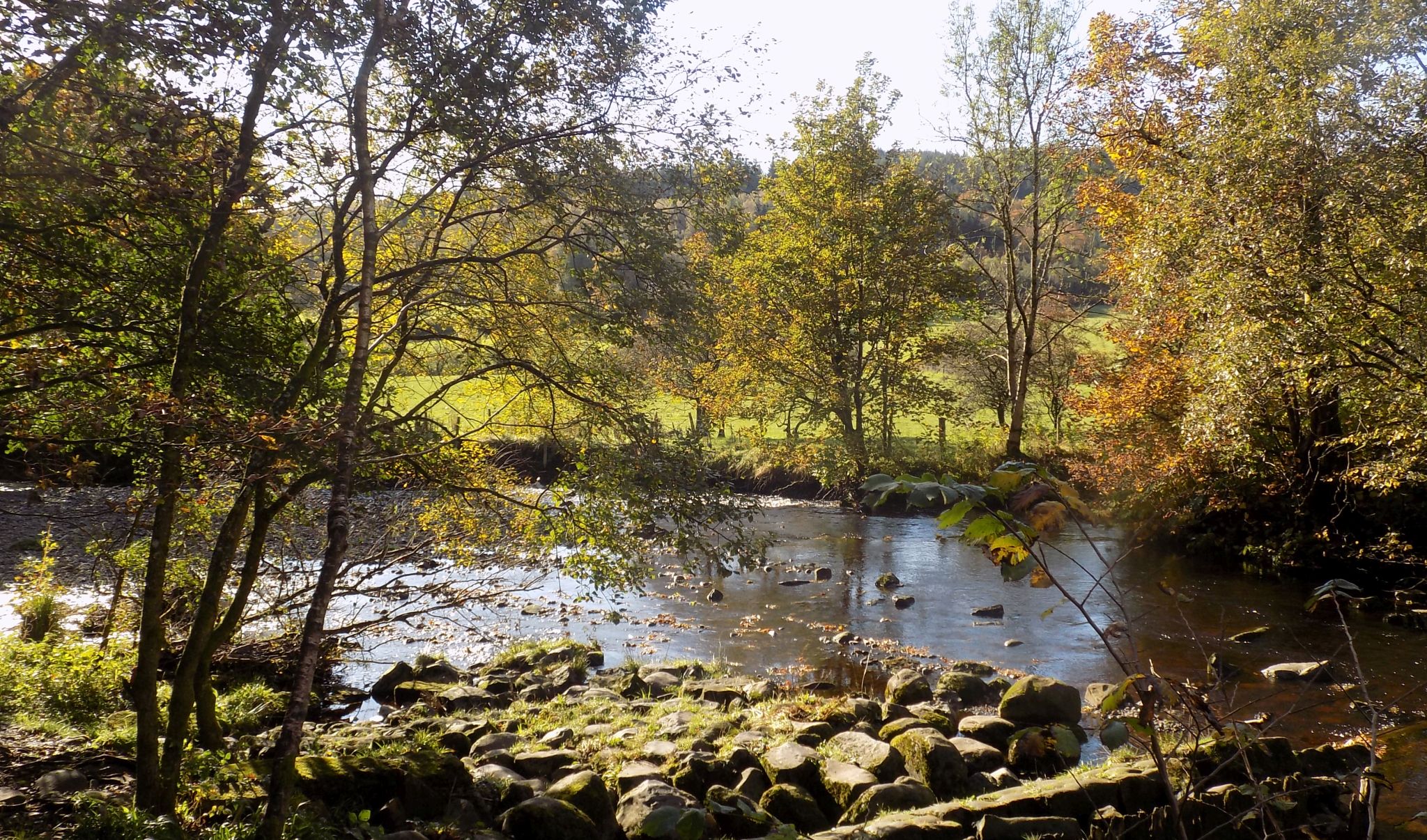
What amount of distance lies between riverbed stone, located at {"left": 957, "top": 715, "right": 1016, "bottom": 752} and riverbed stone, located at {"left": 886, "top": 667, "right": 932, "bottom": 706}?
1561 mm

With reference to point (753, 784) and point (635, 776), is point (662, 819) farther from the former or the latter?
point (635, 776)

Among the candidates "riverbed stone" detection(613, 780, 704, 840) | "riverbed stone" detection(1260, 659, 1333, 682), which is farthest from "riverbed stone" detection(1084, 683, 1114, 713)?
"riverbed stone" detection(613, 780, 704, 840)

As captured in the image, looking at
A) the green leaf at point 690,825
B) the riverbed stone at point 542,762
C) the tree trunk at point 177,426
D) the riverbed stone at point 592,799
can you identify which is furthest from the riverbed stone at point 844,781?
the tree trunk at point 177,426

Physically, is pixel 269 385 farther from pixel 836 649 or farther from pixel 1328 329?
pixel 1328 329

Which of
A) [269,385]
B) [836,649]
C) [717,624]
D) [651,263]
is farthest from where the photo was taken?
[717,624]

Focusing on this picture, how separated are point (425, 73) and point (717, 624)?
11568 millimetres

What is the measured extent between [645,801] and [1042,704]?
5664mm

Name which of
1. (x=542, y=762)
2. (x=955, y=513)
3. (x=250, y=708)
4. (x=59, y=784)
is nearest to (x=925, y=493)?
(x=955, y=513)

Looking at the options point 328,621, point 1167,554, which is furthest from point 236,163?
point 1167,554

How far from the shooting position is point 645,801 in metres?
7.98

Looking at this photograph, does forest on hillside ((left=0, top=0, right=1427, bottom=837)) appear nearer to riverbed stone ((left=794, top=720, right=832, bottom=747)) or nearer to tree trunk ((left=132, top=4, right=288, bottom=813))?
tree trunk ((left=132, top=4, right=288, bottom=813))

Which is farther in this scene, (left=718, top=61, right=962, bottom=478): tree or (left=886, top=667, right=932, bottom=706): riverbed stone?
(left=718, top=61, right=962, bottom=478): tree

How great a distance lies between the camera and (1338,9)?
612 inches

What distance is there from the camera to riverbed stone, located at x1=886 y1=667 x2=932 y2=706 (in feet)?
39.9
